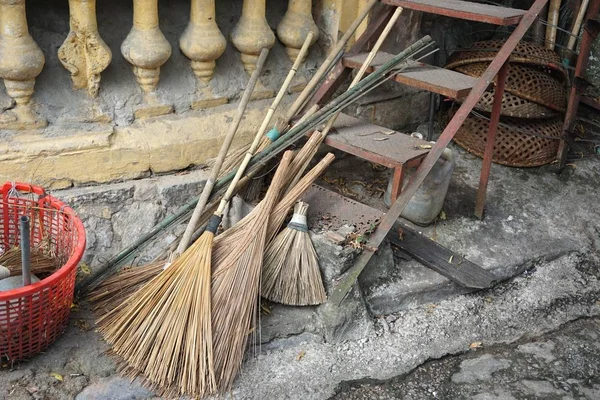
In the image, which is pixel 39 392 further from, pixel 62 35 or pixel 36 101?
pixel 62 35

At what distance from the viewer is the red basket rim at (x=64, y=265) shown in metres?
Result: 2.50

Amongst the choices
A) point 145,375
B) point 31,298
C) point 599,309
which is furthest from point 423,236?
point 31,298

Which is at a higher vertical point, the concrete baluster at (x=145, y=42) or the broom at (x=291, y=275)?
the concrete baluster at (x=145, y=42)

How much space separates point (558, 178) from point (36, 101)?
9.34 feet

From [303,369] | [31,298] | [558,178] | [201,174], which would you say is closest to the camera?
[31,298]

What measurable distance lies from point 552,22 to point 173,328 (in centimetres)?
319

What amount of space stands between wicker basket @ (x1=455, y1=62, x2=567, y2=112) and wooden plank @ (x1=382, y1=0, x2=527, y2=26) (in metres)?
0.61

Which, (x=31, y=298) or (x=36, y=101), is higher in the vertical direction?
(x=36, y=101)

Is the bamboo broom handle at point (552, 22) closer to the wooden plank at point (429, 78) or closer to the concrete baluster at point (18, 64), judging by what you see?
the wooden plank at point (429, 78)

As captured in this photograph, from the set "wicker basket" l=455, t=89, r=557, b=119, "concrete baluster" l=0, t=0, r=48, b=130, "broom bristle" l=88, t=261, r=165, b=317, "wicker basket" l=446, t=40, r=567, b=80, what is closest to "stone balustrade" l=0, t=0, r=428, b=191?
"concrete baluster" l=0, t=0, r=48, b=130

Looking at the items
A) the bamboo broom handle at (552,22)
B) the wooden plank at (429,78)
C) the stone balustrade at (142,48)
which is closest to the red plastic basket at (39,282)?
the stone balustrade at (142,48)

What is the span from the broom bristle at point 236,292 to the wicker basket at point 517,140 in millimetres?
1674

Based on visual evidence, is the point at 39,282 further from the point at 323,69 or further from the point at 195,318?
the point at 323,69

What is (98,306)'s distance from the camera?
304 centimetres
